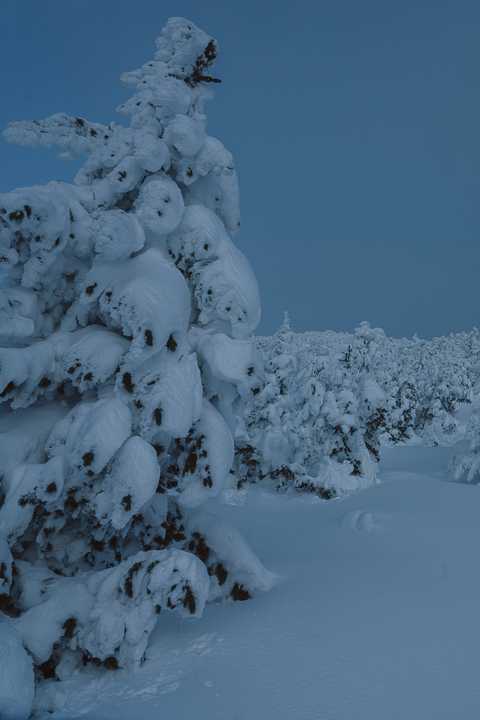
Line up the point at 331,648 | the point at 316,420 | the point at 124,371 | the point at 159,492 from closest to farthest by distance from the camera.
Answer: the point at 331,648
the point at 124,371
the point at 159,492
the point at 316,420

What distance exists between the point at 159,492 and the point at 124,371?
1469mm

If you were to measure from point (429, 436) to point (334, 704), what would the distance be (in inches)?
1045

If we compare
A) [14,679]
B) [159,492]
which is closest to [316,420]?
[159,492]

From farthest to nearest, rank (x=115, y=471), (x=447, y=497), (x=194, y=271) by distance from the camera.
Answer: (x=447, y=497) < (x=194, y=271) < (x=115, y=471)

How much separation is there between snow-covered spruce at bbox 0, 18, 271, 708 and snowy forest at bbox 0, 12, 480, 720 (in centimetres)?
2

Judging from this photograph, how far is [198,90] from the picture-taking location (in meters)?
6.86

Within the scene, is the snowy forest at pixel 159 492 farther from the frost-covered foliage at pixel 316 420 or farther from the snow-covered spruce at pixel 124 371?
the frost-covered foliage at pixel 316 420

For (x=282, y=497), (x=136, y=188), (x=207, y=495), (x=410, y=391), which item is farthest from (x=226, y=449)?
(x=410, y=391)

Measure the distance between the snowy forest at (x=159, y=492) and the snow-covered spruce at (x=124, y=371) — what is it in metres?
0.02

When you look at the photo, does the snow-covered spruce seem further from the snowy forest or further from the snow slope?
the snow slope

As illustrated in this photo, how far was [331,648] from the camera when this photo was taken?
15.2 feet

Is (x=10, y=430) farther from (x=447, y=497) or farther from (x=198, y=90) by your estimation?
(x=447, y=497)

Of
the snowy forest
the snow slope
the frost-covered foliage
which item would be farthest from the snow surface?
the frost-covered foliage

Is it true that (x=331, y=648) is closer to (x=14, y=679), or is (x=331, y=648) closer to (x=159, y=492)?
(x=159, y=492)
